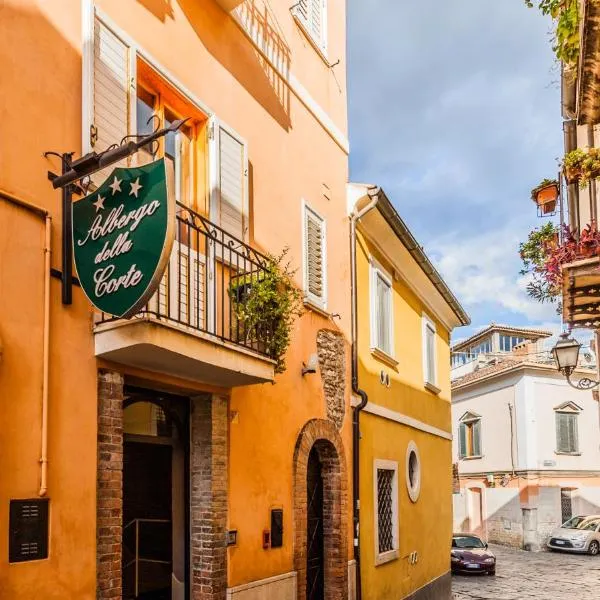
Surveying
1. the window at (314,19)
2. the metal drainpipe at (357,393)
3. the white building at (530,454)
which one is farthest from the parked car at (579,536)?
the window at (314,19)

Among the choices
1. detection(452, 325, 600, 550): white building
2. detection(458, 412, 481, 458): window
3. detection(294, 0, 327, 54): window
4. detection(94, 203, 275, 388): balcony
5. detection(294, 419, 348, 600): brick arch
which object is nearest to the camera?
detection(94, 203, 275, 388): balcony

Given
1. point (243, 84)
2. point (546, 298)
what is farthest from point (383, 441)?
point (243, 84)

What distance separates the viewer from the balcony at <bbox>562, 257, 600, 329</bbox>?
29.6 ft

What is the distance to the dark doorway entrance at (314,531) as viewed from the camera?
1059 cm

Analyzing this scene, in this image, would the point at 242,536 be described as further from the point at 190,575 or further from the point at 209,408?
the point at 209,408

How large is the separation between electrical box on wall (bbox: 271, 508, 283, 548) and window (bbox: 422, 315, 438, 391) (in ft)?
28.0

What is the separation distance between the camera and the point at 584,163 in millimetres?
8812

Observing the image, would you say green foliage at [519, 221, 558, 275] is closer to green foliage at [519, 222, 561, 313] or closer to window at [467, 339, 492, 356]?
green foliage at [519, 222, 561, 313]

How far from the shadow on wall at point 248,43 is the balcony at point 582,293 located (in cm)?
413

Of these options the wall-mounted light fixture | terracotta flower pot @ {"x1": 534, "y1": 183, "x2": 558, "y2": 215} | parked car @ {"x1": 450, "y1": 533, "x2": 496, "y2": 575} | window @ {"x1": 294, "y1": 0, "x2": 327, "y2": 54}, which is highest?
window @ {"x1": 294, "y1": 0, "x2": 327, "y2": 54}

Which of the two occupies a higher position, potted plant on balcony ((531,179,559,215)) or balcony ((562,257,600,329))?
potted plant on balcony ((531,179,559,215))

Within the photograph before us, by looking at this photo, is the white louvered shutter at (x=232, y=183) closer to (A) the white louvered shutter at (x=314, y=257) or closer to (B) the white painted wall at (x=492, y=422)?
(A) the white louvered shutter at (x=314, y=257)

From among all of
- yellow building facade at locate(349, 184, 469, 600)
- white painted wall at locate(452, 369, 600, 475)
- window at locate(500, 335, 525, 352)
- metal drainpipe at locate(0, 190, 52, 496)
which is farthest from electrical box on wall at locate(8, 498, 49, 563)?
window at locate(500, 335, 525, 352)

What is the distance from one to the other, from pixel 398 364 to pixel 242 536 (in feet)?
23.7
